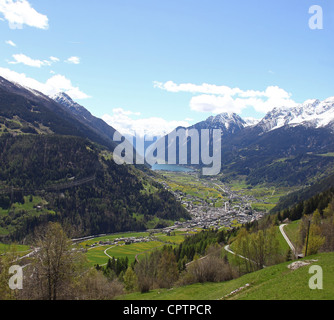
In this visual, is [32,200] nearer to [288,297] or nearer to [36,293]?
[36,293]

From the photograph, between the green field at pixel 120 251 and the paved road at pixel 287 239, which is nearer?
the paved road at pixel 287 239

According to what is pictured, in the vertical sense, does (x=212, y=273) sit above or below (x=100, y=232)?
above

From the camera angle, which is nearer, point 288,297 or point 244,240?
point 288,297

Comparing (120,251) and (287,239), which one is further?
(120,251)

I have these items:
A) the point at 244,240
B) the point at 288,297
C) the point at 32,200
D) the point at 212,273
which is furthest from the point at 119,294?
the point at 32,200

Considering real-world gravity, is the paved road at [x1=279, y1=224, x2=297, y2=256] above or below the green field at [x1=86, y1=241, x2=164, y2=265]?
above

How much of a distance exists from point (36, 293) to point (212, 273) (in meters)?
32.2

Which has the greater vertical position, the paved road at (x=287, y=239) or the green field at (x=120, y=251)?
the paved road at (x=287, y=239)

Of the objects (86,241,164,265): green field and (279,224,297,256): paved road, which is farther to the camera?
(86,241,164,265): green field

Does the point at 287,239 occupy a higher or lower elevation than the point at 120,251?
higher

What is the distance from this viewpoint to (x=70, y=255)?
130ft
